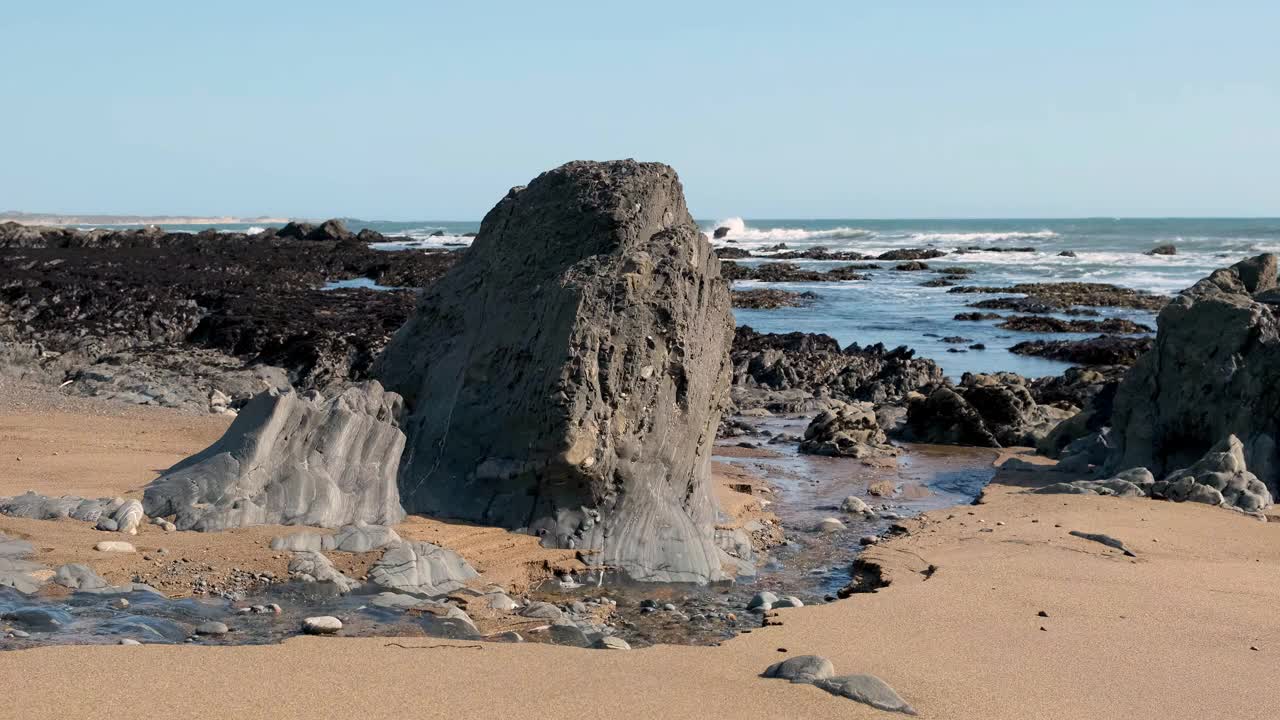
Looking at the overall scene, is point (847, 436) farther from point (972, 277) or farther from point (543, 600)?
point (972, 277)

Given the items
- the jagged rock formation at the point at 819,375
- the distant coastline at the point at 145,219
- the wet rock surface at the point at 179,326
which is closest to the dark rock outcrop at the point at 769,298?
the wet rock surface at the point at 179,326

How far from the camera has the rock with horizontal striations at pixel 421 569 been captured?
654 cm

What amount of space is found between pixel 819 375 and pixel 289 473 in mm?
13175

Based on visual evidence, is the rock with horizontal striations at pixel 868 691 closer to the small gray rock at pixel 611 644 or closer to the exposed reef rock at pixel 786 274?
the small gray rock at pixel 611 644

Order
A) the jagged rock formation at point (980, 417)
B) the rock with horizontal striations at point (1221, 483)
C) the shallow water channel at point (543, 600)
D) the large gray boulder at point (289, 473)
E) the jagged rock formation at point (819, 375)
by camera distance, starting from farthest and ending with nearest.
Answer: the jagged rock formation at point (819, 375) < the jagged rock formation at point (980, 417) < the rock with horizontal striations at point (1221, 483) < the large gray boulder at point (289, 473) < the shallow water channel at point (543, 600)

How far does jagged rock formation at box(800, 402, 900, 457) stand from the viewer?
13.3m

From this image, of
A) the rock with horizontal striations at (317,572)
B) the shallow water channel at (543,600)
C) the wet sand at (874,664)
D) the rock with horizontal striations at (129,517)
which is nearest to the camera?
the wet sand at (874,664)

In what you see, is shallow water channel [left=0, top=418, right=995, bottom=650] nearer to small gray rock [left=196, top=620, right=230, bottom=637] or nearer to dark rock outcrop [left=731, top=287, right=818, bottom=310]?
small gray rock [left=196, top=620, right=230, bottom=637]

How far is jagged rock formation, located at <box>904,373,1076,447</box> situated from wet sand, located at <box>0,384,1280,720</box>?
670 cm

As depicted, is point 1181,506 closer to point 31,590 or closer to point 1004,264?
point 31,590

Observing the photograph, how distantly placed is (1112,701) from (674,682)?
5.91ft

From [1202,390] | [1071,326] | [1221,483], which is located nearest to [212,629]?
[1221,483]

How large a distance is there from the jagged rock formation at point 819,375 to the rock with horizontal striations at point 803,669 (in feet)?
39.0

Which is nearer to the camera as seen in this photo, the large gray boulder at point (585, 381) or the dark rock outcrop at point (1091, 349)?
the large gray boulder at point (585, 381)
